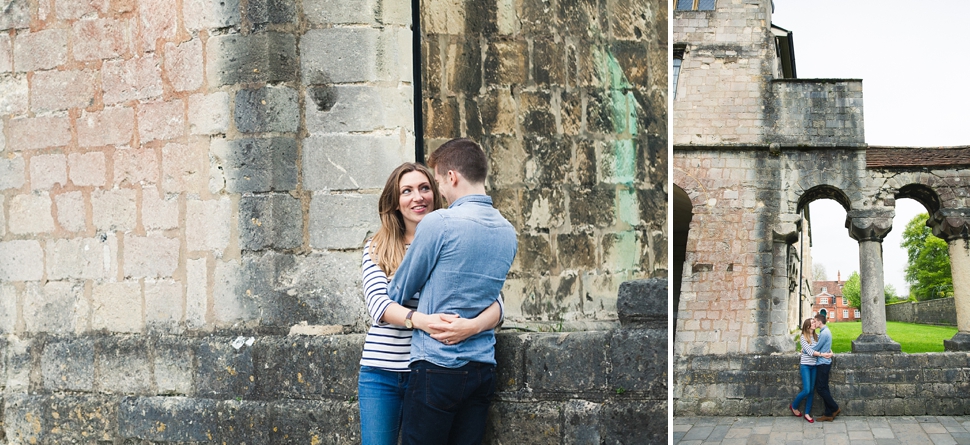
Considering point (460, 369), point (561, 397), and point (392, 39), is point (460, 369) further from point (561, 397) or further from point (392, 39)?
point (392, 39)

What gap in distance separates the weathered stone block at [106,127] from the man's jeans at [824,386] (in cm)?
905

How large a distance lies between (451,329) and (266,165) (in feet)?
5.63

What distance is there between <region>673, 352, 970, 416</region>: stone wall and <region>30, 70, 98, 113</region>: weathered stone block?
30.8 feet

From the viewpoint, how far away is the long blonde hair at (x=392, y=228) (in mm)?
3051

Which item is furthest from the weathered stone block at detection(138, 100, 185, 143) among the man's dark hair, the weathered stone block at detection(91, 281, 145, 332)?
the man's dark hair

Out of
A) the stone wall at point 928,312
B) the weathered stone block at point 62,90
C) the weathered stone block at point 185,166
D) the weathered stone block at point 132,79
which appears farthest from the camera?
the stone wall at point 928,312

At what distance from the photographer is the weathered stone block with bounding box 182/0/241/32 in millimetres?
4059

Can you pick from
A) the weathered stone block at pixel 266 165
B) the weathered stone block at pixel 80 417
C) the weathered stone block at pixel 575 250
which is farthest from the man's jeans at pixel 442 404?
the weathered stone block at pixel 575 250

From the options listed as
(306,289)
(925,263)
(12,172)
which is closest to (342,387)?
(306,289)

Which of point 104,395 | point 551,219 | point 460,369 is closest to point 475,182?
point 460,369

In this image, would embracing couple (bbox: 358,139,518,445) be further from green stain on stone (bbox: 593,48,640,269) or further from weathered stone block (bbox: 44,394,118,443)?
green stain on stone (bbox: 593,48,640,269)

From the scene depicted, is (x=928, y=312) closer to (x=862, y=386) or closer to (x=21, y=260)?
(x=862, y=386)

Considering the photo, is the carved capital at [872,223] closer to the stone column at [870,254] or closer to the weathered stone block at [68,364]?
the stone column at [870,254]

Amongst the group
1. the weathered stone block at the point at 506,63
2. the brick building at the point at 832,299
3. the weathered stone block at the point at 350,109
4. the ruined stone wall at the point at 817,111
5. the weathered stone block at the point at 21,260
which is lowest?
the brick building at the point at 832,299
